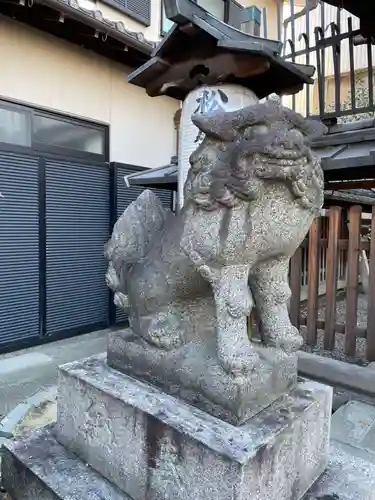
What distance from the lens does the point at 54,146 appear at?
14.7ft

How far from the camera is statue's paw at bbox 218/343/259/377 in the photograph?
4.24ft

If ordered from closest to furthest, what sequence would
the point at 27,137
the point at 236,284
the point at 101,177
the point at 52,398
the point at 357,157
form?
the point at 236,284, the point at 357,157, the point at 52,398, the point at 27,137, the point at 101,177

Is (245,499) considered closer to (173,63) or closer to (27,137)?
(173,63)

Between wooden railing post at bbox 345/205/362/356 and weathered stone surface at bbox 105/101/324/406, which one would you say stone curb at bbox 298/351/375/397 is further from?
weathered stone surface at bbox 105/101/324/406

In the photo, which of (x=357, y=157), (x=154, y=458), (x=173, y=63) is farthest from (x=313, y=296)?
(x=154, y=458)

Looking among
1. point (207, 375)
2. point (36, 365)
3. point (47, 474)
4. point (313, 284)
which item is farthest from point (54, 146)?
point (207, 375)

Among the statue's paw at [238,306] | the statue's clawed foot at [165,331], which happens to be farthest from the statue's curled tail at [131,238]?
the statue's paw at [238,306]

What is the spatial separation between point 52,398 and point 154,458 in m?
1.91

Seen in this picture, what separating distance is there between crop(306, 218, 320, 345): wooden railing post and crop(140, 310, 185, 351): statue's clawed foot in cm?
255

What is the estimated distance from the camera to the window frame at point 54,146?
4.12m

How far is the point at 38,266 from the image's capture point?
4.39 m

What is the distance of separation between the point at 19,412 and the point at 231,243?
2.24 m

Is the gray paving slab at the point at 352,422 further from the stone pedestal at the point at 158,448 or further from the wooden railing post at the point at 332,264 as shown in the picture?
the stone pedestal at the point at 158,448

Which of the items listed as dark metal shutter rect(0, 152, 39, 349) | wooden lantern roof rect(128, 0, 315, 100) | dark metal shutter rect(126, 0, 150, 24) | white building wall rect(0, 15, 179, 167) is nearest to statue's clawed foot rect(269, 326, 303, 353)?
wooden lantern roof rect(128, 0, 315, 100)
